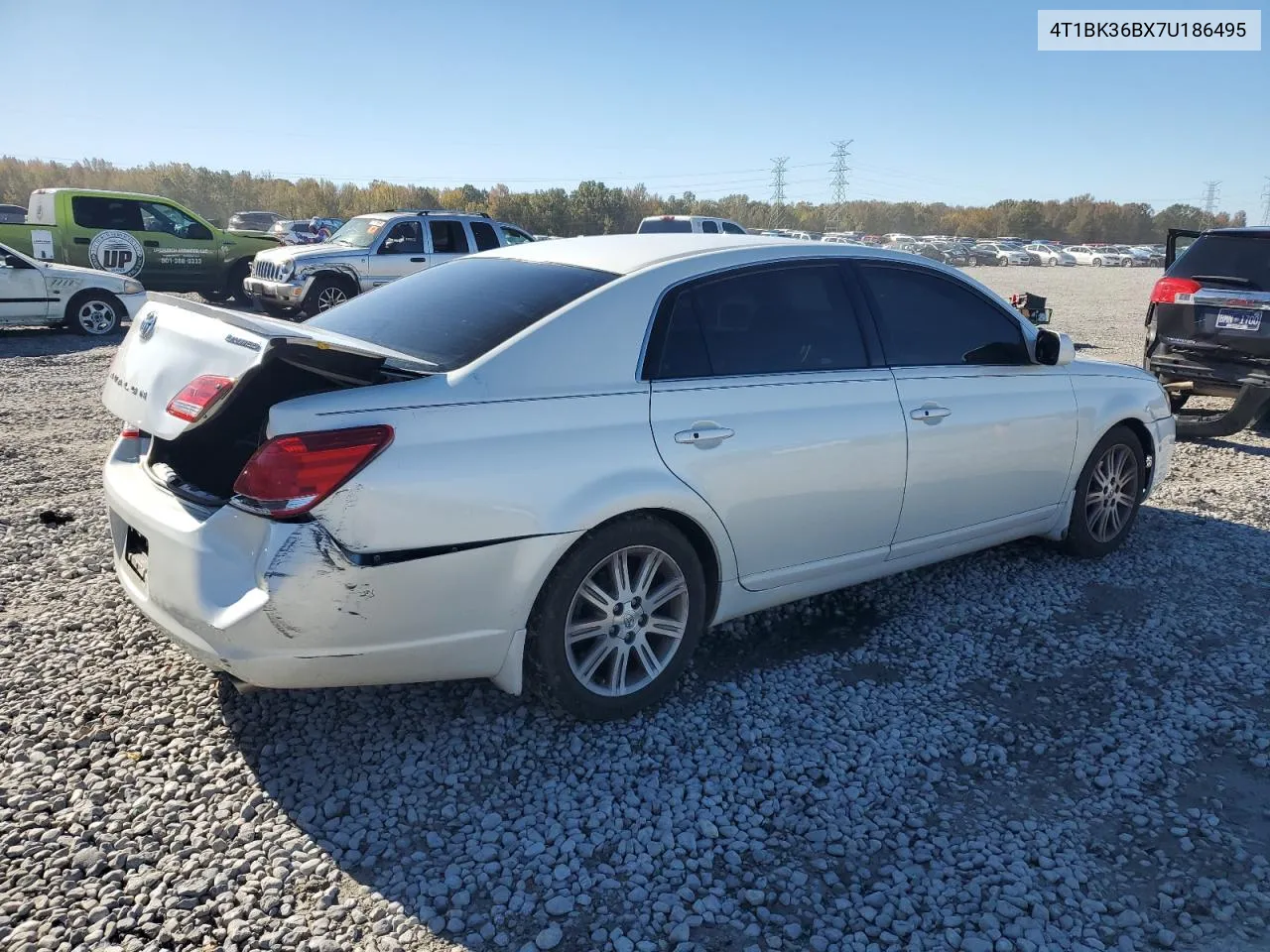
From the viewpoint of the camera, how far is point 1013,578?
4.89 m

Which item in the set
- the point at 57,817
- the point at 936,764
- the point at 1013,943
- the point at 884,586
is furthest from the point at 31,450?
the point at 1013,943

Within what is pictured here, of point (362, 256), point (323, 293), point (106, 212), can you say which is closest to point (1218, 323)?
point (362, 256)

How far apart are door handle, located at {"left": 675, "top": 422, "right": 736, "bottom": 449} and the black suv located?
5.93m

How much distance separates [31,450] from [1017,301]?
1163 centimetres

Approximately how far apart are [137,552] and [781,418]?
2350mm

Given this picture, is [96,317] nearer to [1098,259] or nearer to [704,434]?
[704,434]

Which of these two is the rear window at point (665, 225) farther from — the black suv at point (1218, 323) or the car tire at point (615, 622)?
the car tire at point (615, 622)

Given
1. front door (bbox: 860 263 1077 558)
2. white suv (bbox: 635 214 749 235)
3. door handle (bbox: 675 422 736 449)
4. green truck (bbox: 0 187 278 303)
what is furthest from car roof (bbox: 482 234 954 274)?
white suv (bbox: 635 214 749 235)

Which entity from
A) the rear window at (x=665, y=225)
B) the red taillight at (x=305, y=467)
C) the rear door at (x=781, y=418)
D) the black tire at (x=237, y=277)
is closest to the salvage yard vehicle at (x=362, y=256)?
the black tire at (x=237, y=277)

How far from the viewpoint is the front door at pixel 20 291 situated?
41.0 ft

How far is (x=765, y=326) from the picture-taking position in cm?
374

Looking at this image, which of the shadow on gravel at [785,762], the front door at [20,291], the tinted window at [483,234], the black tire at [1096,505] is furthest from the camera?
the tinted window at [483,234]

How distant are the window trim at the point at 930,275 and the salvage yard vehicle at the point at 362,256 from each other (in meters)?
10.5

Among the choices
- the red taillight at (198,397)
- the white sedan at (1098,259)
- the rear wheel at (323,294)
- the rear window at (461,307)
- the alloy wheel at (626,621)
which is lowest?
the alloy wheel at (626,621)
